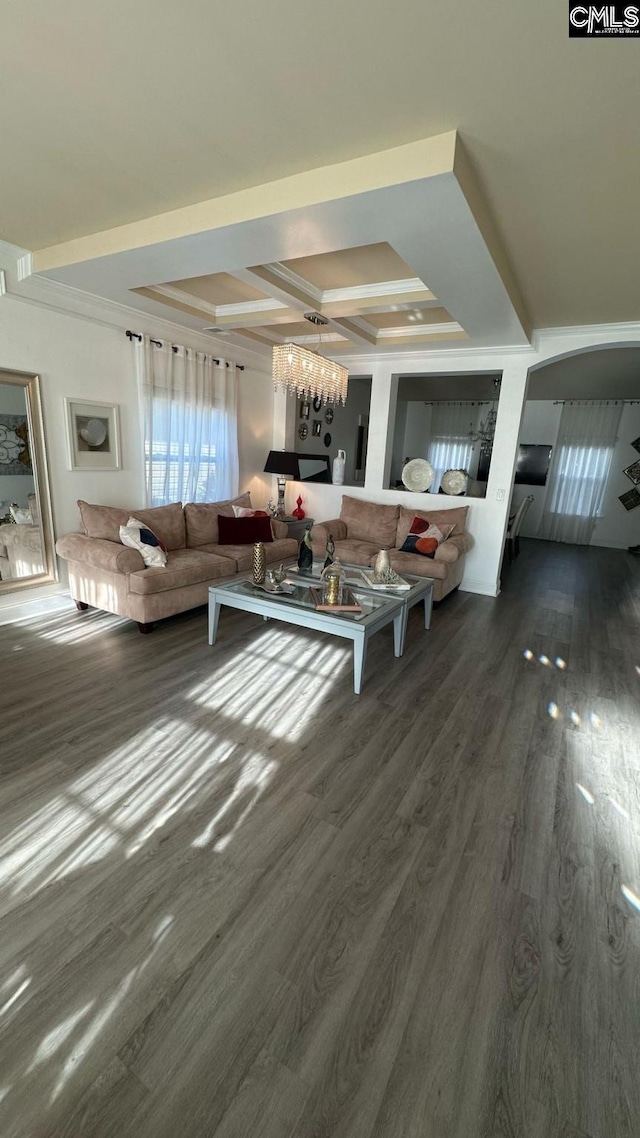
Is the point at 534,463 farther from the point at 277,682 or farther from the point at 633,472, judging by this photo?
the point at 277,682

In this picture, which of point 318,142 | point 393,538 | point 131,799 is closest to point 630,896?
point 131,799

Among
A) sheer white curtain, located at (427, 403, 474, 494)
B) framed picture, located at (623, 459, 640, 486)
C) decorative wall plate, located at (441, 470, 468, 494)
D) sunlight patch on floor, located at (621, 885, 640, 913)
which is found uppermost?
sheer white curtain, located at (427, 403, 474, 494)

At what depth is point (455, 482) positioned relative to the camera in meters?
5.60

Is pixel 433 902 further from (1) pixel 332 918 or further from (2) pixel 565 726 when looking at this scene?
(2) pixel 565 726

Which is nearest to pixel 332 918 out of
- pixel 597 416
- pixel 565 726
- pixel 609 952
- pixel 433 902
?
pixel 433 902

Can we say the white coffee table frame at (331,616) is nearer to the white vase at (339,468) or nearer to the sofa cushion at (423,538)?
the sofa cushion at (423,538)

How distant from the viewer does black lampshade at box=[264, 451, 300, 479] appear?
231 inches

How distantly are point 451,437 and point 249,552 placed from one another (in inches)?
261

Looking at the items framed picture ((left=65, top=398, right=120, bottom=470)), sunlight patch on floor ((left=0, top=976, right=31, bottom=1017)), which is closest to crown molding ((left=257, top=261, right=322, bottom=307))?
framed picture ((left=65, top=398, right=120, bottom=470))

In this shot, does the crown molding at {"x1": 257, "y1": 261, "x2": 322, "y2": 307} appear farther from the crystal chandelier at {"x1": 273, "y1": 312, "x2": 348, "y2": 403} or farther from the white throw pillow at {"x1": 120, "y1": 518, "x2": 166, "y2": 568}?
the white throw pillow at {"x1": 120, "y1": 518, "x2": 166, "y2": 568}

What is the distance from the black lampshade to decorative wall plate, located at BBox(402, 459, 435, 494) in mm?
1422

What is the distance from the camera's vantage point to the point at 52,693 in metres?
2.74

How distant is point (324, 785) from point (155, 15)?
289cm

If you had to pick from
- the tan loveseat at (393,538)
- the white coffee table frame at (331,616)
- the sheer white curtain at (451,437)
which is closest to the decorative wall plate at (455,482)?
the tan loveseat at (393,538)
